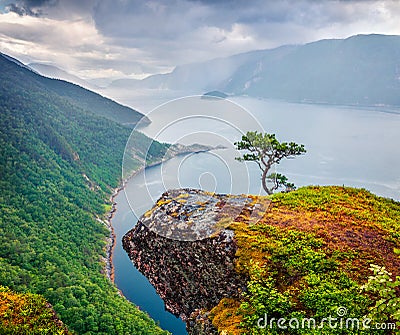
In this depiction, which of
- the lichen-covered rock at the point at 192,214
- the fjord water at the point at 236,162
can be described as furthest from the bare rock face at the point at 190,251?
the fjord water at the point at 236,162

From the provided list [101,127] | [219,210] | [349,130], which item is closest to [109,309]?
[219,210]

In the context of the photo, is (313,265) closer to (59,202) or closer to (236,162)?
(236,162)

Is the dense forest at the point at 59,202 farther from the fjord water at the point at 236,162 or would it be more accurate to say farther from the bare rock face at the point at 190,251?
the bare rock face at the point at 190,251

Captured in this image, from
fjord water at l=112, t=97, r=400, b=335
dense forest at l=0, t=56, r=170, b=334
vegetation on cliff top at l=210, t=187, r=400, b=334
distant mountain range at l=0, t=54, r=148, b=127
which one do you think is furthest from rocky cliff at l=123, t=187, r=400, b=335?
distant mountain range at l=0, t=54, r=148, b=127

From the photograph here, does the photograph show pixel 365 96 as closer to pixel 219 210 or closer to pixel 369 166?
pixel 369 166

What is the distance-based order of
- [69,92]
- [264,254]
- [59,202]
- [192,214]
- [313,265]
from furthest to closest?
[69,92] → [59,202] → [192,214] → [264,254] → [313,265]

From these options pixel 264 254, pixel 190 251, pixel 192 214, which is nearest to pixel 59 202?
pixel 192 214

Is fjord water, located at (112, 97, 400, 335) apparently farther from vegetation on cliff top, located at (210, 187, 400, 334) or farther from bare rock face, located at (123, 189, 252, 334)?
vegetation on cliff top, located at (210, 187, 400, 334)
